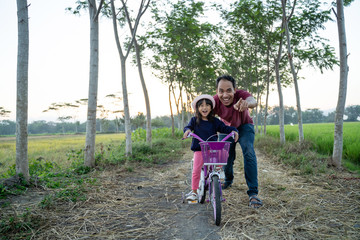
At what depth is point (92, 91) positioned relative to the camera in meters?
6.44

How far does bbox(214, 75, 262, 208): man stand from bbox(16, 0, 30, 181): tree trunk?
3578 mm

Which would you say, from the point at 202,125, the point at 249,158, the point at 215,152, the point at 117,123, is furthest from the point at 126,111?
the point at 117,123

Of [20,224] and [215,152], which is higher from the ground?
[215,152]

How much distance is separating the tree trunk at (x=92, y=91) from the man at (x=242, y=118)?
3.89m

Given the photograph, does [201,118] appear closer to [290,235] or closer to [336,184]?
[290,235]

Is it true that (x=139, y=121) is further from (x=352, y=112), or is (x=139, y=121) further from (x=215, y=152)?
(x=215, y=152)

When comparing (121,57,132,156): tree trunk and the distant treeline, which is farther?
the distant treeline

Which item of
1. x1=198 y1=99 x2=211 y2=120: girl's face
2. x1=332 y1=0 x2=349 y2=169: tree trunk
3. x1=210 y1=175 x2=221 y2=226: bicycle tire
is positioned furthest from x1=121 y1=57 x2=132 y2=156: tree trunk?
x1=332 y1=0 x2=349 y2=169: tree trunk

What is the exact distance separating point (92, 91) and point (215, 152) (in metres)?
4.68

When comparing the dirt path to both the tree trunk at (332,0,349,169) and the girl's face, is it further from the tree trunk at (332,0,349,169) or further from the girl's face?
the girl's face

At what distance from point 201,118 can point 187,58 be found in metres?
13.6

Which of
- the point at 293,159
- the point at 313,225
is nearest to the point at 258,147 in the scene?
the point at 293,159

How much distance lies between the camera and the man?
11.9ft

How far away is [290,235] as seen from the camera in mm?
2664
